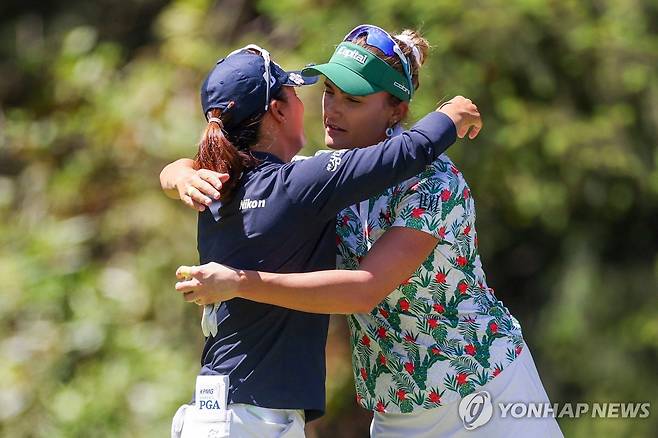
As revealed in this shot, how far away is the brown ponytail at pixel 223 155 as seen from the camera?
2561 millimetres

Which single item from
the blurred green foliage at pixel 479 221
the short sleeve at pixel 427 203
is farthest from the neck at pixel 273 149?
the blurred green foliage at pixel 479 221

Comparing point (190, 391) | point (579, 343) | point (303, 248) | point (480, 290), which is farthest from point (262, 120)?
point (579, 343)

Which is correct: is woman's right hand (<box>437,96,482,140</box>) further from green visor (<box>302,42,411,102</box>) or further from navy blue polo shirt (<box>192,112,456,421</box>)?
green visor (<box>302,42,411,102</box>)

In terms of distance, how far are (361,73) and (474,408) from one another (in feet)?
2.71

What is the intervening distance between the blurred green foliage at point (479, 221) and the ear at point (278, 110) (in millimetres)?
2795

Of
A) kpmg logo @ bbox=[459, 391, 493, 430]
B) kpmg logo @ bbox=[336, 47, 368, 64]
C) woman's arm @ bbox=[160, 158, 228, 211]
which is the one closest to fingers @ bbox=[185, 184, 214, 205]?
woman's arm @ bbox=[160, 158, 228, 211]

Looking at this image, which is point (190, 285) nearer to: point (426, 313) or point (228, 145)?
point (228, 145)

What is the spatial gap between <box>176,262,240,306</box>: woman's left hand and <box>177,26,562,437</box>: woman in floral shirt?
29 cm

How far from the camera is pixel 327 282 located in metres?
2.48

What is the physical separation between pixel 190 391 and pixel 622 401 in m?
2.26

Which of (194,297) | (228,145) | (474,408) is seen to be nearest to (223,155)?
(228,145)

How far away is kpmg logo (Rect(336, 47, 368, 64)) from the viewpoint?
109 inches

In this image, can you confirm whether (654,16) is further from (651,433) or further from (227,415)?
(227,415)

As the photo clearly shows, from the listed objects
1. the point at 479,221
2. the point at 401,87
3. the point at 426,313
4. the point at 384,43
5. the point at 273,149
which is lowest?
the point at 479,221
